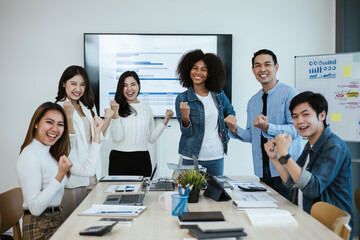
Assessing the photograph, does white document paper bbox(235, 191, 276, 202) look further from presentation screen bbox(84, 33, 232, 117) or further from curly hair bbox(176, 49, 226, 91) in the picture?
presentation screen bbox(84, 33, 232, 117)

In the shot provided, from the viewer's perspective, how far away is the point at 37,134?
91.5 inches

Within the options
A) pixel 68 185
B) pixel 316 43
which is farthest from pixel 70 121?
pixel 316 43

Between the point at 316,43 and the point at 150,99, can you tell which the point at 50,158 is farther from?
the point at 316,43

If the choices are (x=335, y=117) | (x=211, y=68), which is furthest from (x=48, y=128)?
(x=335, y=117)

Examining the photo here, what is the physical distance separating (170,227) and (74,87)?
1663 millimetres

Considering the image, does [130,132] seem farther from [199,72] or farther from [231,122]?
[231,122]

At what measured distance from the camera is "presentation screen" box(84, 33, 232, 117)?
427cm

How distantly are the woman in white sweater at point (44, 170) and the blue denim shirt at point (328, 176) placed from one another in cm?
136

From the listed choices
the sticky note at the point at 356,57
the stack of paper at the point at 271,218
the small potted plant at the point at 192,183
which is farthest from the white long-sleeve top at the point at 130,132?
the sticky note at the point at 356,57

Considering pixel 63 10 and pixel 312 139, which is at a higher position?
pixel 63 10

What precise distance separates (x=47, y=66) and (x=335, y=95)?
316 cm

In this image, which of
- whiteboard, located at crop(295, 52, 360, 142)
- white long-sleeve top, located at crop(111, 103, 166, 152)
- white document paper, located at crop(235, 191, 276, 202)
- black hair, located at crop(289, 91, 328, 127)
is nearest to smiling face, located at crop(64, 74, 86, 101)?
white long-sleeve top, located at crop(111, 103, 166, 152)

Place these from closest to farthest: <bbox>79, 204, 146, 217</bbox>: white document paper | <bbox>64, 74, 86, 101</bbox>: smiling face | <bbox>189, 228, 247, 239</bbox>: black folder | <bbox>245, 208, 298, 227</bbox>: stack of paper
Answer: <bbox>189, 228, 247, 239</bbox>: black folder
<bbox>245, 208, 298, 227</bbox>: stack of paper
<bbox>79, 204, 146, 217</bbox>: white document paper
<bbox>64, 74, 86, 101</bbox>: smiling face

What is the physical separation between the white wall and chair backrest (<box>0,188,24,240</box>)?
6.51 feet
